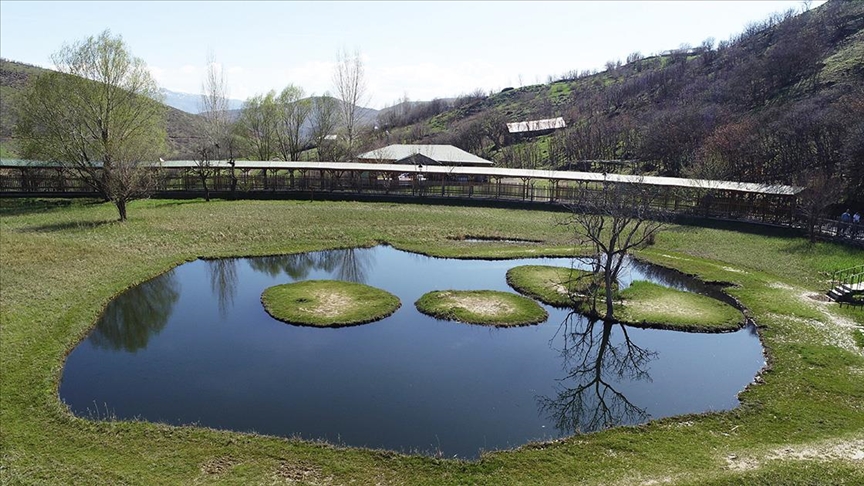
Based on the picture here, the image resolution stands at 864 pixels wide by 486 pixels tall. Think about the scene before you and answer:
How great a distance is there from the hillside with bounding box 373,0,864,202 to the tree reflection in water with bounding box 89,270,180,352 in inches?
1622

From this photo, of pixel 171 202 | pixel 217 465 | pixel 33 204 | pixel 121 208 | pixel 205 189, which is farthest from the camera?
pixel 205 189

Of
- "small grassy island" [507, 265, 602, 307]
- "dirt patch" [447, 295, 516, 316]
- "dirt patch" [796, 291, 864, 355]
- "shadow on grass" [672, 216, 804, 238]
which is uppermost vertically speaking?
"shadow on grass" [672, 216, 804, 238]

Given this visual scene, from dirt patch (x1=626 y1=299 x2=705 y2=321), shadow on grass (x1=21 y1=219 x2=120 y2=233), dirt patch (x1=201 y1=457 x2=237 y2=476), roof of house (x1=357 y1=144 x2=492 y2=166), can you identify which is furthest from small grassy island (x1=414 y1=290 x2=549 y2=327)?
roof of house (x1=357 y1=144 x2=492 y2=166)

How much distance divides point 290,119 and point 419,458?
6629cm

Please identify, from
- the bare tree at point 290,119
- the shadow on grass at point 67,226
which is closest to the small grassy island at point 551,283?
the shadow on grass at point 67,226

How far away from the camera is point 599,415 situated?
1325 centimetres

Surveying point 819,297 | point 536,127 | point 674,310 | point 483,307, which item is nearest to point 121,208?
point 483,307

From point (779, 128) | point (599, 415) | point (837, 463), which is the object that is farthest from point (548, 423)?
point (779, 128)

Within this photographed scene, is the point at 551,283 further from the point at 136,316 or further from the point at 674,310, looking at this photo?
the point at 136,316

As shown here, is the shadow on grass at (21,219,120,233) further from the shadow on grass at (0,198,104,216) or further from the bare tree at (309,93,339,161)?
the bare tree at (309,93,339,161)

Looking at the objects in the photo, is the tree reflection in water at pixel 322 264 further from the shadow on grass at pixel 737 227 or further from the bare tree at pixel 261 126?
the bare tree at pixel 261 126

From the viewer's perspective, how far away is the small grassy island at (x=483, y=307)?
19.5 meters

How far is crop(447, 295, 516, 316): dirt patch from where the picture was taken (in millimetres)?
20250

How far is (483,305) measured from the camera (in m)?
Result: 20.9
